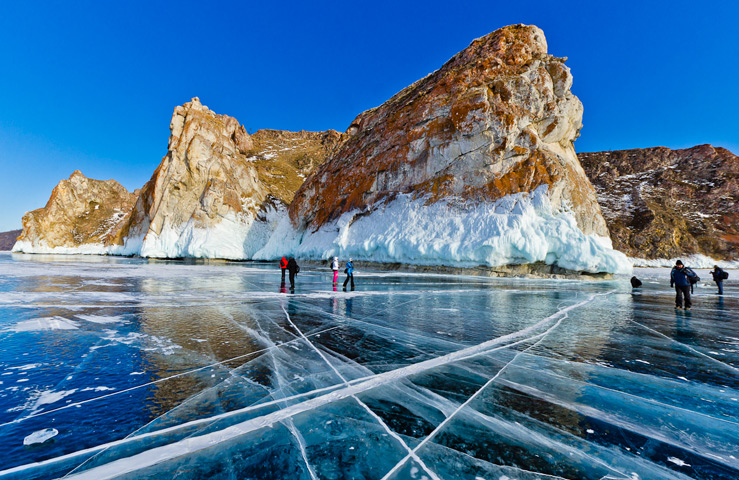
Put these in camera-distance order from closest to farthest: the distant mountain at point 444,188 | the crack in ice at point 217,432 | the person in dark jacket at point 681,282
A: the crack in ice at point 217,432
the person in dark jacket at point 681,282
the distant mountain at point 444,188

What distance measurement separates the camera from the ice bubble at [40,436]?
2436 mm

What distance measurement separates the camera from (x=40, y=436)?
2.51 meters

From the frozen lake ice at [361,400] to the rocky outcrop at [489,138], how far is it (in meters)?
23.4

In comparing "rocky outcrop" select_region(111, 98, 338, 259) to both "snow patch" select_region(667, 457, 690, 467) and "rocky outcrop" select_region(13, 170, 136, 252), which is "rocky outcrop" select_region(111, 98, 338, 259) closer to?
"rocky outcrop" select_region(13, 170, 136, 252)

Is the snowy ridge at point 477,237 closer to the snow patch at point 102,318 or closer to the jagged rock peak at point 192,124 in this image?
the snow patch at point 102,318

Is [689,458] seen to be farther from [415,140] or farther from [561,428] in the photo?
[415,140]

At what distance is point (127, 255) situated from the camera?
219 ft

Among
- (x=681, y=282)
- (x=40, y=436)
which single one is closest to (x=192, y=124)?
(x=40, y=436)

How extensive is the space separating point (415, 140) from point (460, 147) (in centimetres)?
530

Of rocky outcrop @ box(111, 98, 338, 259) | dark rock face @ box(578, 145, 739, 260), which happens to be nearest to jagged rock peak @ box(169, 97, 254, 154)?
rocky outcrop @ box(111, 98, 338, 259)

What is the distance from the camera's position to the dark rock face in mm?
58875

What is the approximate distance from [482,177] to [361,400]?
29.2m

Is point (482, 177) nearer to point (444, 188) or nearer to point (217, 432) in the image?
point (444, 188)

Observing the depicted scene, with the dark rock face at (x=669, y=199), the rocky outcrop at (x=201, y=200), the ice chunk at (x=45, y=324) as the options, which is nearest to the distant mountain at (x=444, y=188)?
the rocky outcrop at (x=201, y=200)
